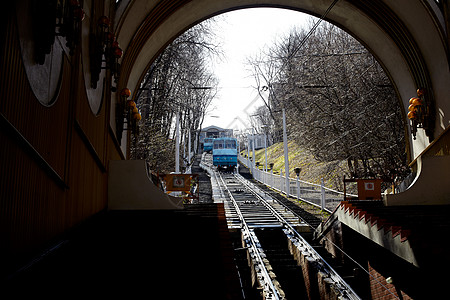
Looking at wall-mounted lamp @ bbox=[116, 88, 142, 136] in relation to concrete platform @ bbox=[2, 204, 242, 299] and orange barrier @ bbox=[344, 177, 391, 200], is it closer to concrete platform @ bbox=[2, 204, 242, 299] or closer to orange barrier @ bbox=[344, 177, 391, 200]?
concrete platform @ bbox=[2, 204, 242, 299]

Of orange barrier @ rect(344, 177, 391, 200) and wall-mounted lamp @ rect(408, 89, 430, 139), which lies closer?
wall-mounted lamp @ rect(408, 89, 430, 139)

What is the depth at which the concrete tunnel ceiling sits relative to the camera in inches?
338

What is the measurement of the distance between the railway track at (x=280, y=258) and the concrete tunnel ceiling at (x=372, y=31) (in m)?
4.56

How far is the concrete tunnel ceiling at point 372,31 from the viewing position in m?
8.59

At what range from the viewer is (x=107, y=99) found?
24.8ft

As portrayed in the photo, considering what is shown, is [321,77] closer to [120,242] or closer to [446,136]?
[446,136]

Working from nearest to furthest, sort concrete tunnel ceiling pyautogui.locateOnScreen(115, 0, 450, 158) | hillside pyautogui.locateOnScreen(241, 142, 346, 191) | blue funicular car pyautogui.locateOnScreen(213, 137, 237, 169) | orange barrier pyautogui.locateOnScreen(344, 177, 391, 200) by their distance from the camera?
concrete tunnel ceiling pyautogui.locateOnScreen(115, 0, 450, 158) < orange barrier pyautogui.locateOnScreen(344, 177, 391, 200) < hillside pyautogui.locateOnScreen(241, 142, 346, 191) < blue funicular car pyautogui.locateOnScreen(213, 137, 237, 169)

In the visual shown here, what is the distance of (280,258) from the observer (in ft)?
31.0

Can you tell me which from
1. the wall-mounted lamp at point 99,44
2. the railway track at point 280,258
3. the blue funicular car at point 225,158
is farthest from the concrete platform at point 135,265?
the blue funicular car at point 225,158

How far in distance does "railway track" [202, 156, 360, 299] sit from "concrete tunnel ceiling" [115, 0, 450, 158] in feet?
15.0

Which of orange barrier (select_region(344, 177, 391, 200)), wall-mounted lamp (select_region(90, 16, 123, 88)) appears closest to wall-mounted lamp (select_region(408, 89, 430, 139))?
orange barrier (select_region(344, 177, 391, 200))

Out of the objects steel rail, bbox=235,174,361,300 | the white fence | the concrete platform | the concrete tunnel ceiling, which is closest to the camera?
the concrete platform

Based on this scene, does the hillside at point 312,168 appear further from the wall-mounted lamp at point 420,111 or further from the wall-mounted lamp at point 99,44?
the wall-mounted lamp at point 99,44

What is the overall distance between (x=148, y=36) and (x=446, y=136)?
27.6ft
